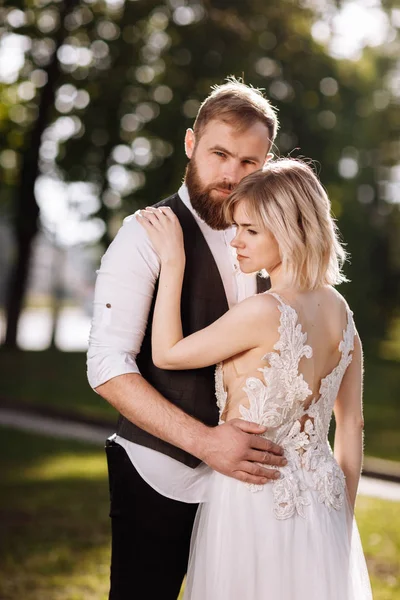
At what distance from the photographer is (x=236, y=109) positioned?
3453mm

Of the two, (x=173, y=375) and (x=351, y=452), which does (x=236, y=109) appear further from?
(x=351, y=452)

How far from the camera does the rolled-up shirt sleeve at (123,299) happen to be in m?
3.28

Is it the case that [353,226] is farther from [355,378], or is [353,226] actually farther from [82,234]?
[355,378]

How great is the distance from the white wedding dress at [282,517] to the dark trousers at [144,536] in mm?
151

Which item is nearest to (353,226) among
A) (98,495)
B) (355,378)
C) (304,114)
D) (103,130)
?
(304,114)

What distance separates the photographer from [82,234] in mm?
23609

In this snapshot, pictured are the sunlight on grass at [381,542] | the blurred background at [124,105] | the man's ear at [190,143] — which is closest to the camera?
the man's ear at [190,143]

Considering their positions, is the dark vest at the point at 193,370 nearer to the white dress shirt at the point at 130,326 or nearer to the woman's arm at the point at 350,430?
the white dress shirt at the point at 130,326

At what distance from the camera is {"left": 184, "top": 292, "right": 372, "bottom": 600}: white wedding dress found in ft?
10.2

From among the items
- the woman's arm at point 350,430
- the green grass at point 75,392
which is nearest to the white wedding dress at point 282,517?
the woman's arm at point 350,430

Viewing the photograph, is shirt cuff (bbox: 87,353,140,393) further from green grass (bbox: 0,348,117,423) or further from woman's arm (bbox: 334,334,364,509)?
green grass (bbox: 0,348,117,423)

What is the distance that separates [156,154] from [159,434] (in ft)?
63.0

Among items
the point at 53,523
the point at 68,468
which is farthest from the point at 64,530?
the point at 68,468

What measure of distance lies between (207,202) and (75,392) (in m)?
15.6
